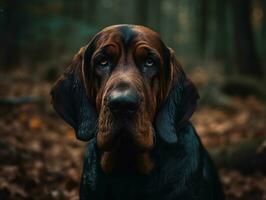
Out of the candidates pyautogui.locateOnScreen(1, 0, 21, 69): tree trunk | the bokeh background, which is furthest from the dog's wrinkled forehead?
pyautogui.locateOnScreen(1, 0, 21, 69): tree trunk

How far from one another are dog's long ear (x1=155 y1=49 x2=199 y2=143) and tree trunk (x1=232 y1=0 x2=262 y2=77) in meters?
11.0

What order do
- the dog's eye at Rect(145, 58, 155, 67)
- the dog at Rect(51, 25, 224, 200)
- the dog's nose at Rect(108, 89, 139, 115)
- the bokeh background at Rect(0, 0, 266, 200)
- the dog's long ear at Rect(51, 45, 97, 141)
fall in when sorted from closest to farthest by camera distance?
the dog's nose at Rect(108, 89, 139, 115)
the dog at Rect(51, 25, 224, 200)
the dog's eye at Rect(145, 58, 155, 67)
the dog's long ear at Rect(51, 45, 97, 141)
the bokeh background at Rect(0, 0, 266, 200)

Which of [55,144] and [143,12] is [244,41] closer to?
[55,144]

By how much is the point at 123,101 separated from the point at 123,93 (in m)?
0.06

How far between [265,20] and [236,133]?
22698 mm

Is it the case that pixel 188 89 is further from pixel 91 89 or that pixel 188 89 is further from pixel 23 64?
pixel 23 64

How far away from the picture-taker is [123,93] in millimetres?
3605

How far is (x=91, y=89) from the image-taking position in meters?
4.38

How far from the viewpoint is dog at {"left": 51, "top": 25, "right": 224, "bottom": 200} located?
3934 millimetres

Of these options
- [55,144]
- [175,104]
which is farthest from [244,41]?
[175,104]

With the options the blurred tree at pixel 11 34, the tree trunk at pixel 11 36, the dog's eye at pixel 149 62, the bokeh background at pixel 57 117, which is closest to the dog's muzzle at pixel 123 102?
the dog's eye at pixel 149 62

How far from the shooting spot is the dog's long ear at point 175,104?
13.7 ft

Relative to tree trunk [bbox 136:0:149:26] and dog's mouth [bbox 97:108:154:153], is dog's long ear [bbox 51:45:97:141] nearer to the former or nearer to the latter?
dog's mouth [bbox 97:108:154:153]

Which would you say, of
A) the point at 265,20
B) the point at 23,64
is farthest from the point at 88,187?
the point at 265,20
